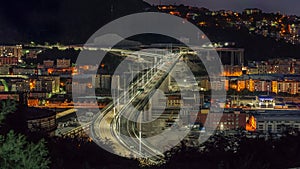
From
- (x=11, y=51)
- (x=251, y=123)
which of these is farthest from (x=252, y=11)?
(x=251, y=123)

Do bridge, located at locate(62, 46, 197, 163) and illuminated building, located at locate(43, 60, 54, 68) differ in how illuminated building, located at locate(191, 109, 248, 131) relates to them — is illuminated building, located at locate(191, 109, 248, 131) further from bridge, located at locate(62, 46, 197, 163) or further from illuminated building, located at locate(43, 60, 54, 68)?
illuminated building, located at locate(43, 60, 54, 68)

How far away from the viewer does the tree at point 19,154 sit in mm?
969

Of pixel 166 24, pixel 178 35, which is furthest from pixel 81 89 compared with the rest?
pixel 166 24

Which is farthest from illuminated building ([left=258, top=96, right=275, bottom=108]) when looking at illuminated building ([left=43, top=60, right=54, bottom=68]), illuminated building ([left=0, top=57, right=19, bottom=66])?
illuminated building ([left=0, top=57, right=19, bottom=66])

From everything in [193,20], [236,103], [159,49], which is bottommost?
[236,103]

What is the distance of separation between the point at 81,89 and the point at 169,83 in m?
1.30

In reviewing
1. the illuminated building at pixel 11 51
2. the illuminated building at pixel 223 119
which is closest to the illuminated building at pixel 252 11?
the illuminated building at pixel 11 51

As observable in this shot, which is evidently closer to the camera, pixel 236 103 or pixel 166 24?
pixel 236 103

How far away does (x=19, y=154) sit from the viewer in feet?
3.22

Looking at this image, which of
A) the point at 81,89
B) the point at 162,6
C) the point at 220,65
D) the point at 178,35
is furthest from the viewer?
the point at 162,6

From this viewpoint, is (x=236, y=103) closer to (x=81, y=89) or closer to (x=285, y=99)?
(x=285, y=99)

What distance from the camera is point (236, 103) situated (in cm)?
709

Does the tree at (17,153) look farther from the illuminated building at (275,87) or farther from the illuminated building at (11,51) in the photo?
the illuminated building at (11,51)

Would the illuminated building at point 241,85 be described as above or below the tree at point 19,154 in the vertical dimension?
above
